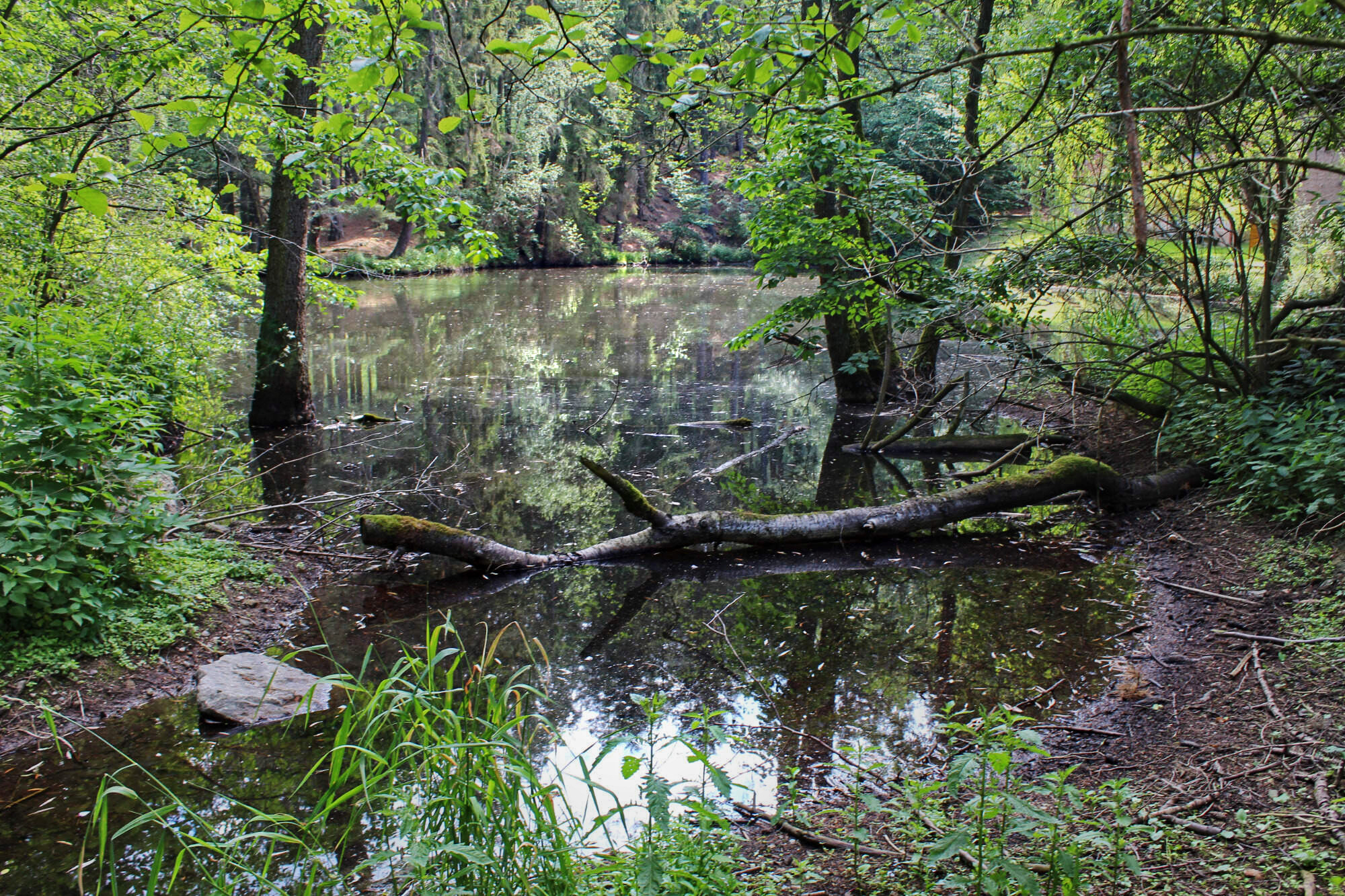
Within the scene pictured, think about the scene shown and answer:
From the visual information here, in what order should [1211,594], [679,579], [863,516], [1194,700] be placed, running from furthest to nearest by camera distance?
1. [863,516]
2. [679,579]
3. [1211,594]
4. [1194,700]

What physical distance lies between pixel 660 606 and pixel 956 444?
481 cm

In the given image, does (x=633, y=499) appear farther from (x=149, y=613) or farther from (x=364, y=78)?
(x=364, y=78)

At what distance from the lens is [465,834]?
230 centimetres

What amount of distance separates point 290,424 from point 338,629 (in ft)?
18.8

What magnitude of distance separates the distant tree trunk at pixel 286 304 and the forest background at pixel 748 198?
34mm

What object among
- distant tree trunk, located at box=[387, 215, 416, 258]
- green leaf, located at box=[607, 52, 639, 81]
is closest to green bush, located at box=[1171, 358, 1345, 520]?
green leaf, located at box=[607, 52, 639, 81]

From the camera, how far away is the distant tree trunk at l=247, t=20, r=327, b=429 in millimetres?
8938

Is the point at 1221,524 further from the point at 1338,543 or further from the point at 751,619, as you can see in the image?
the point at 751,619

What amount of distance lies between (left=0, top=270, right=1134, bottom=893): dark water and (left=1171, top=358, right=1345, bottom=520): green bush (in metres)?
1.09

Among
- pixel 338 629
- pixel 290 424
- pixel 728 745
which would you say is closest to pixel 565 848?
pixel 728 745

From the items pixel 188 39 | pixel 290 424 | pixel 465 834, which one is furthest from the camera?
pixel 290 424

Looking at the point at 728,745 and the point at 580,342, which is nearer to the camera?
the point at 728,745

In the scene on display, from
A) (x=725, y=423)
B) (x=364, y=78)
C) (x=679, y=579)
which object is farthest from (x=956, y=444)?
(x=364, y=78)

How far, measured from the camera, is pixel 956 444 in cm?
883
